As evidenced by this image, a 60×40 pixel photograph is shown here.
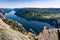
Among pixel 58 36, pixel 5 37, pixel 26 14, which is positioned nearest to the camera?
pixel 5 37

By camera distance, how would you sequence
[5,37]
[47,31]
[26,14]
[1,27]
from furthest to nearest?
[26,14] < [47,31] < [1,27] < [5,37]

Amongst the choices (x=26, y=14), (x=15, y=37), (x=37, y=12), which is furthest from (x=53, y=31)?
(x=37, y=12)

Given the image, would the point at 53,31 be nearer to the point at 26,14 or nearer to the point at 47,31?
the point at 47,31

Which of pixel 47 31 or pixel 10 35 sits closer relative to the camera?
pixel 10 35

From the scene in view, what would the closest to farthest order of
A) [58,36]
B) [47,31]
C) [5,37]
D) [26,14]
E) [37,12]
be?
1. [5,37]
2. [58,36]
3. [47,31]
4. [26,14]
5. [37,12]

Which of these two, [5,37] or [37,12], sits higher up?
Result: [5,37]

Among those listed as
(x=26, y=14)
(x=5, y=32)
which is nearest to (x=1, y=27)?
(x=5, y=32)

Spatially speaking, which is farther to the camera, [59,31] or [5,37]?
[59,31]

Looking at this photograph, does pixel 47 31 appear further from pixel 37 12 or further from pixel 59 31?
pixel 37 12

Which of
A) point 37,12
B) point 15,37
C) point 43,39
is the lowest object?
point 37,12
